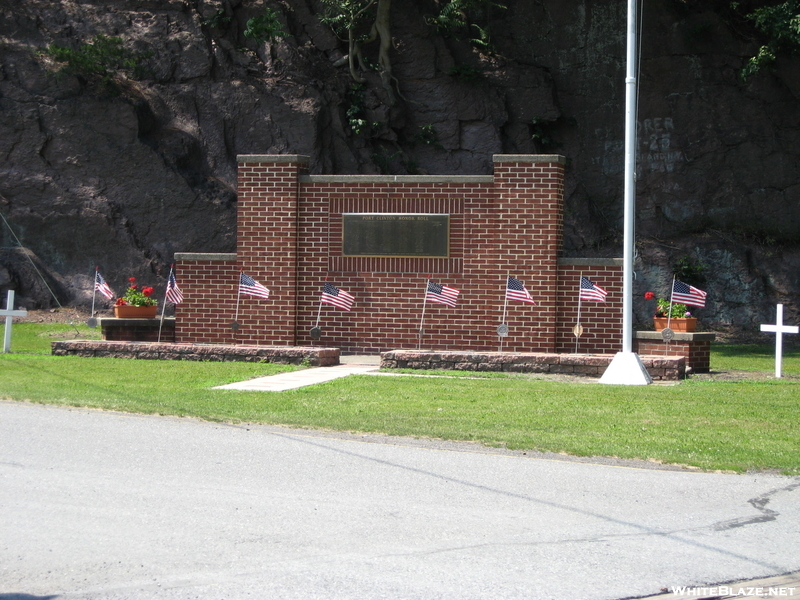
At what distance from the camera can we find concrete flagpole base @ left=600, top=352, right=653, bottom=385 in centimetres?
1448

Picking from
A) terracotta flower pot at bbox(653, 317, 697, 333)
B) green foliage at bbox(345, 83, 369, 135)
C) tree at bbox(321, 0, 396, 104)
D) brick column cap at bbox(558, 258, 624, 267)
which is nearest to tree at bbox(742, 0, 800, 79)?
tree at bbox(321, 0, 396, 104)

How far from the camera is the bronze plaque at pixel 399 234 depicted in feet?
58.9

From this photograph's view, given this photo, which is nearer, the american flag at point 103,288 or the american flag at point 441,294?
the american flag at point 441,294

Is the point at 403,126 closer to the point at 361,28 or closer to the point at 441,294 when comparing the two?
the point at 361,28

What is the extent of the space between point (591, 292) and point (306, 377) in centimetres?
530

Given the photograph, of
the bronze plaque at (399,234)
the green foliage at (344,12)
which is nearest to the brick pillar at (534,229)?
the bronze plaque at (399,234)

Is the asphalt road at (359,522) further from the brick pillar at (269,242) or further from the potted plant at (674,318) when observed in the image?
the brick pillar at (269,242)

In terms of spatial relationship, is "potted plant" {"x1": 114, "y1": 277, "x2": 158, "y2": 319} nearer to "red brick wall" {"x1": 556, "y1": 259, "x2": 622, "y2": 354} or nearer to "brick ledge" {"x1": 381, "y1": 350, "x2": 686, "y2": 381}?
"brick ledge" {"x1": 381, "y1": 350, "x2": 686, "y2": 381}

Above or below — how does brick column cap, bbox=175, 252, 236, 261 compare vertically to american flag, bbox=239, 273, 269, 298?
above

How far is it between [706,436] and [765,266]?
2160cm

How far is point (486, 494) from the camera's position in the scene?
7488 millimetres

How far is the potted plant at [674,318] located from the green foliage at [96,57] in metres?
18.9

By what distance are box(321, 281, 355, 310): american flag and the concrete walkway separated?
1018 millimetres

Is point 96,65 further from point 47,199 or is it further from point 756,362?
point 756,362
